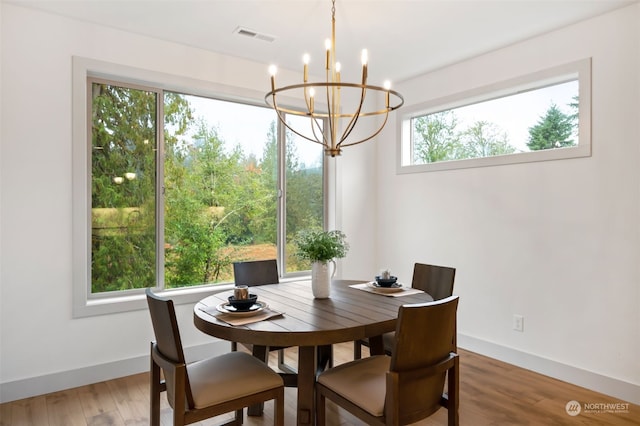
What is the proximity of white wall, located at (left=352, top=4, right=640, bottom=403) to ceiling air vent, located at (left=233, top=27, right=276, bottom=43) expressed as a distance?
1736 mm

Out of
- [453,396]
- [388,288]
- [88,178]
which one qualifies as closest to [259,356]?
→ [388,288]

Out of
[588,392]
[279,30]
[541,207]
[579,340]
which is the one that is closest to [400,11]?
[279,30]

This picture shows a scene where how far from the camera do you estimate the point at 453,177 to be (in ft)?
12.7

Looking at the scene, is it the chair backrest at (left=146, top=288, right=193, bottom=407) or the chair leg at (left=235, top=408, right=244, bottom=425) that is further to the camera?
the chair leg at (left=235, top=408, right=244, bottom=425)

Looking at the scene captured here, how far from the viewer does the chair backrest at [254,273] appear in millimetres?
3033

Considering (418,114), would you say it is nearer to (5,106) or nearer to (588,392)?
(588,392)

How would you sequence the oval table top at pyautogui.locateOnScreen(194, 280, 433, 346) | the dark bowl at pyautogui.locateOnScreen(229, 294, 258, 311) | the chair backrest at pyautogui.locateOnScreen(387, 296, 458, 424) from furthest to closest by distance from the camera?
the dark bowl at pyautogui.locateOnScreen(229, 294, 258, 311), the oval table top at pyautogui.locateOnScreen(194, 280, 433, 346), the chair backrest at pyautogui.locateOnScreen(387, 296, 458, 424)

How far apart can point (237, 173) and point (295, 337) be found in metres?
2.39

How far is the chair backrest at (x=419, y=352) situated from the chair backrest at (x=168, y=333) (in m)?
0.89

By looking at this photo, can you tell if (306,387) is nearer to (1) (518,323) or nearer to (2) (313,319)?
(2) (313,319)

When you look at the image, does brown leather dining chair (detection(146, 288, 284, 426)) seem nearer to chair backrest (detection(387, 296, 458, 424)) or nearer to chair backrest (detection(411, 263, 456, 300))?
chair backrest (detection(387, 296, 458, 424))

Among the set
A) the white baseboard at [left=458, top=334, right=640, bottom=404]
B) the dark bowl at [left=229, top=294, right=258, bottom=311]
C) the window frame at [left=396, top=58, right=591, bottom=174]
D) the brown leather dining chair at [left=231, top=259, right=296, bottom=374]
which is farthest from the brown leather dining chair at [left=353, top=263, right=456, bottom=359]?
the window frame at [left=396, top=58, right=591, bottom=174]

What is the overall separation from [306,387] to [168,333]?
745 millimetres

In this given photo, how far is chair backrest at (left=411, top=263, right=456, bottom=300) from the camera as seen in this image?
108 inches
